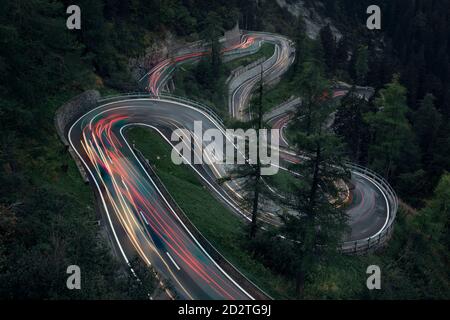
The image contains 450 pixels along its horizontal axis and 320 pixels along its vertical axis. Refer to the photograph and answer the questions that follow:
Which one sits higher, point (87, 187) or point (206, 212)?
point (87, 187)

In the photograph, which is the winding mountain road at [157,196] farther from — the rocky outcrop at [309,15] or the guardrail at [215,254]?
the rocky outcrop at [309,15]

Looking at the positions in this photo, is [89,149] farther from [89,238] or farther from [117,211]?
[89,238]

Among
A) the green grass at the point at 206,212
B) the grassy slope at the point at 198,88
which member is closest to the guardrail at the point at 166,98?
the grassy slope at the point at 198,88

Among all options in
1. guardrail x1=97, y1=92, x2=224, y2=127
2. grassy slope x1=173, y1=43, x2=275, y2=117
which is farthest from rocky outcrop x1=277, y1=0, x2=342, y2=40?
guardrail x1=97, y1=92, x2=224, y2=127

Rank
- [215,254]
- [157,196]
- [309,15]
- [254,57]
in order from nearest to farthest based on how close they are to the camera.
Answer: [215,254] → [157,196] → [254,57] → [309,15]

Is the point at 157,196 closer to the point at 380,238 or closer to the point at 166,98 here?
the point at 380,238

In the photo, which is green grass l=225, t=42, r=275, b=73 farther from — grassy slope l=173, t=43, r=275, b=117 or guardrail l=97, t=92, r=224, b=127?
guardrail l=97, t=92, r=224, b=127

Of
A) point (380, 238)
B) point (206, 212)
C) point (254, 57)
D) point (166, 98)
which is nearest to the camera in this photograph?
point (206, 212)

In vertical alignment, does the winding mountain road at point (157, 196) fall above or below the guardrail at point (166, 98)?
below

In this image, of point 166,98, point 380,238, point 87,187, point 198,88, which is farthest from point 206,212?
point 198,88
